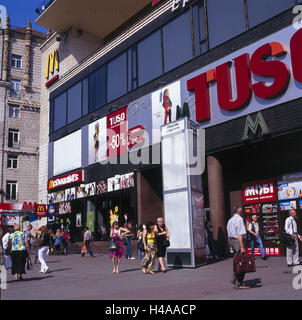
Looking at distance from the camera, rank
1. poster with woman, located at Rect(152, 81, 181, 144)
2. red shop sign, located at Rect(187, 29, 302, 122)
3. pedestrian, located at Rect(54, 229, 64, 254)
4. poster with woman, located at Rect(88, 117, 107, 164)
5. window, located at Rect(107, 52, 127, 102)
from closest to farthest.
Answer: red shop sign, located at Rect(187, 29, 302, 122)
poster with woman, located at Rect(152, 81, 181, 144)
pedestrian, located at Rect(54, 229, 64, 254)
window, located at Rect(107, 52, 127, 102)
poster with woman, located at Rect(88, 117, 107, 164)

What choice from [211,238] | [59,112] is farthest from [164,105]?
[59,112]

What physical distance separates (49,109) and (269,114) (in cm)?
2380

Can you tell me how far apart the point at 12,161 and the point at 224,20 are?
118 feet

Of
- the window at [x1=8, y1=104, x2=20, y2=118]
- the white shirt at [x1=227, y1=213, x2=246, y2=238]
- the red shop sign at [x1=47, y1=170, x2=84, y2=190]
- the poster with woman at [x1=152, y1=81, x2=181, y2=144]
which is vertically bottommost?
the white shirt at [x1=227, y1=213, x2=246, y2=238]

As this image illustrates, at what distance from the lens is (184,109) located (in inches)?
813

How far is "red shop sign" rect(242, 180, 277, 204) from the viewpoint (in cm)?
1841

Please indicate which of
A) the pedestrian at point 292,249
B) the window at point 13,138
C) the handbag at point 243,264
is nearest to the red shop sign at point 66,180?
the window at point 13,138

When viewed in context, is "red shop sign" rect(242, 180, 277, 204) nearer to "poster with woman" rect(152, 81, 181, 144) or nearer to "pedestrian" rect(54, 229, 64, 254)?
"poster with woman" rect(152, 81, 181, 144)

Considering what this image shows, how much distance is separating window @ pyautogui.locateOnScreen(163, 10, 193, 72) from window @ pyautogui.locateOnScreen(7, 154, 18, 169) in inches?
1236

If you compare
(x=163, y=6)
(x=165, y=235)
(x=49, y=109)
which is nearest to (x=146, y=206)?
(x=165, y=235)

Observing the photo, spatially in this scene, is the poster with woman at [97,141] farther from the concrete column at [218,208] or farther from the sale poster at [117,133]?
the concrete column at [218,208]

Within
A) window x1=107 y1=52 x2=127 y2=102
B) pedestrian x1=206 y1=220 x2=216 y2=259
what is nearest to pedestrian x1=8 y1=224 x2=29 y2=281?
pedestrian x1=206 y1=220 x2=216 y2=259

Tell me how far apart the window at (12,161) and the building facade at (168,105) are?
1407cm
